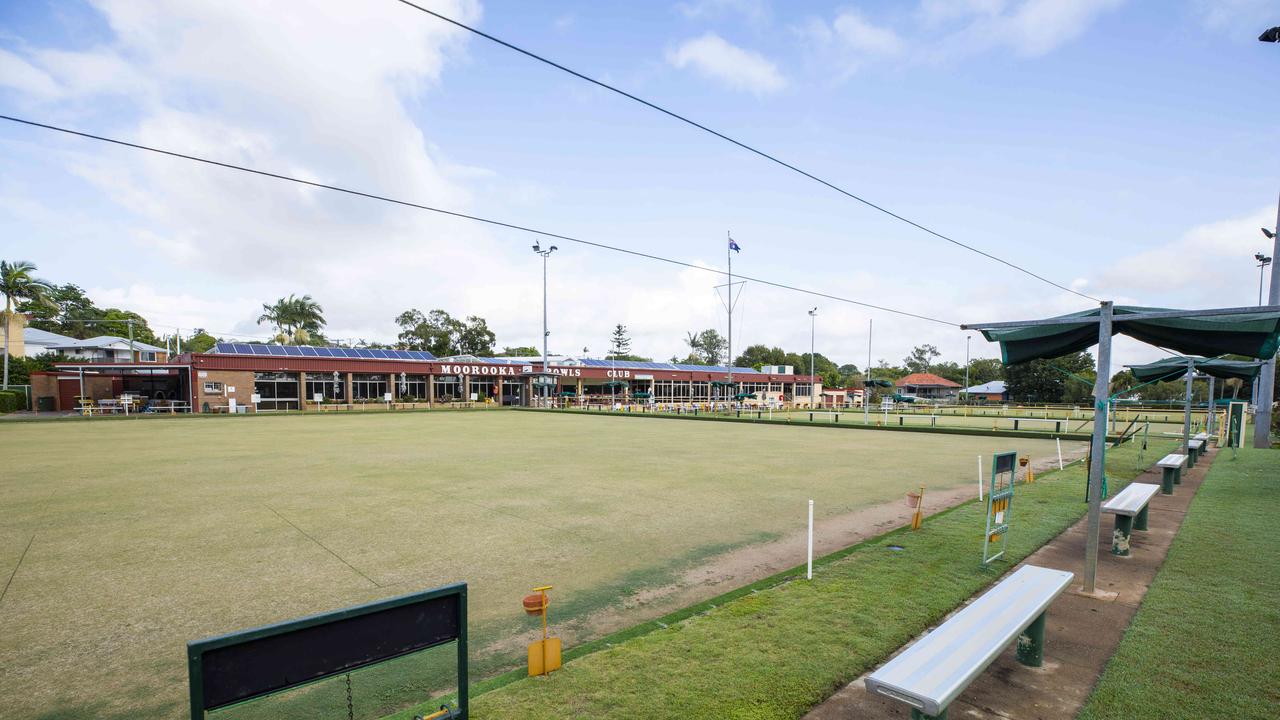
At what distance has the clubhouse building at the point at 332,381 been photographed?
41875mm

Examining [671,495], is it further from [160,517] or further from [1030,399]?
[1030,399]

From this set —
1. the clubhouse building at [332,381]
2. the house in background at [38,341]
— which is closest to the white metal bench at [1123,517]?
the clubhouse building at [332,381]

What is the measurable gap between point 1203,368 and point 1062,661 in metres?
14.8

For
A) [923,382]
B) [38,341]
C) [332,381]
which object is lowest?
[923,382]

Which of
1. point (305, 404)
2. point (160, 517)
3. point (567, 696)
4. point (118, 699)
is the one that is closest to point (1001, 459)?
point (567, 696)

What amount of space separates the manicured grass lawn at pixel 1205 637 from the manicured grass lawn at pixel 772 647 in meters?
0.29

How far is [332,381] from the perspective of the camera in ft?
159

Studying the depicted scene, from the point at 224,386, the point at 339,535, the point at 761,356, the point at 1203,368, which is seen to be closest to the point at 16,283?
the point at 224,386

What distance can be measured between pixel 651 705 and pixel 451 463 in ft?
41.9

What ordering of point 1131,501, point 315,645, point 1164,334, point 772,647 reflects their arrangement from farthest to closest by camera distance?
point 1131,501
point 1164,334
point 772,647
point 315,645

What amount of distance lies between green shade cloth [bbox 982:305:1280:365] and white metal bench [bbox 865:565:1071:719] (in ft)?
9.11

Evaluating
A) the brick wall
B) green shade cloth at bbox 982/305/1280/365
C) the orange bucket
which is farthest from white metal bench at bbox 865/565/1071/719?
the brick wall

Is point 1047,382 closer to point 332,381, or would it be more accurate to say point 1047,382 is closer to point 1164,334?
point 1164,334

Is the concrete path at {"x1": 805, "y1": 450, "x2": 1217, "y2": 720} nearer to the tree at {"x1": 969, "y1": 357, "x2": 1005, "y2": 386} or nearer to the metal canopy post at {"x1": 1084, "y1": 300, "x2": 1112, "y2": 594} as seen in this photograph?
the metal canopy post at {"x1": 1084, "y1": 300, "x2": 1112, "y2": 594}
